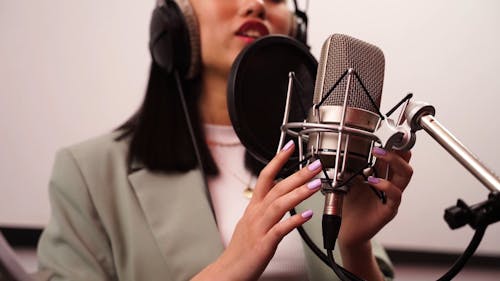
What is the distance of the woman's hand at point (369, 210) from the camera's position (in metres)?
0.53

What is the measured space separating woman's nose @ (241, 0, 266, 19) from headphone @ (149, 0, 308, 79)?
3.6 inches

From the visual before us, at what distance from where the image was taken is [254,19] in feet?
2.65

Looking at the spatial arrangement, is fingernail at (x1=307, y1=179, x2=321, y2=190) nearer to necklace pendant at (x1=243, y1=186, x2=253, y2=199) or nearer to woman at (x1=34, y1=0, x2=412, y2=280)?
woman at (x1=34, y1=0, x2=412, y2=280)

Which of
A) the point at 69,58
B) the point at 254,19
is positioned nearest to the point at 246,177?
the point at 254,19

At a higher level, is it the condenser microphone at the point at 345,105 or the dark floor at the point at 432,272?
the condenser microphone at the point at 345,105

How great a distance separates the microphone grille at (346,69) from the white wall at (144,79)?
20.5 inches

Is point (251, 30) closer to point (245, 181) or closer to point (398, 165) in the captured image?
point (245, 181)

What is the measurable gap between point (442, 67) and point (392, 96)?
159mm

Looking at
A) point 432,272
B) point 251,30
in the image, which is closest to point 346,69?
point 251,30

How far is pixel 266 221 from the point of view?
473 mm

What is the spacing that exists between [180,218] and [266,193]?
0.97 feet

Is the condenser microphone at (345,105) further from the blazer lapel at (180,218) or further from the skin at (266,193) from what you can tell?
the blazer lapel at (180,218)

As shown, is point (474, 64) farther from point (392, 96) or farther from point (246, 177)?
point (246, 177)

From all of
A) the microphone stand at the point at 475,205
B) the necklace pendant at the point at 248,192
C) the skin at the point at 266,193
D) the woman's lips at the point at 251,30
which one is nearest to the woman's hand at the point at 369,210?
the skin at the point at 266,193
